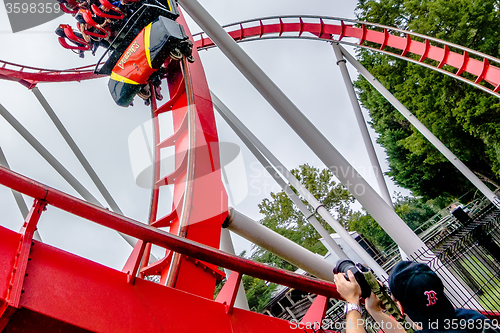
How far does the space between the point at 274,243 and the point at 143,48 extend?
7.51 feet

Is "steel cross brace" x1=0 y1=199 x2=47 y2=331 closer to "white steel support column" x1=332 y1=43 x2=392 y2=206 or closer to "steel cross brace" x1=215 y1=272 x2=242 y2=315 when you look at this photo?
"steel cross brace" x1=215 y1=272 x2=242 y2=315

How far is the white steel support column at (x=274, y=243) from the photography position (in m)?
3.17

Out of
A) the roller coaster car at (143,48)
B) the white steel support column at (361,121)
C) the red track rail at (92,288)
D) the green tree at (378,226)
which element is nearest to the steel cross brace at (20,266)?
the red track rail at (92,288)

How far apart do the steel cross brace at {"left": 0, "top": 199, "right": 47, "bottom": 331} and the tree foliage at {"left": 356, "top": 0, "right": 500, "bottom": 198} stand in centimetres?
1084

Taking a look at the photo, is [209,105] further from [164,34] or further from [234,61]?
[164,34]

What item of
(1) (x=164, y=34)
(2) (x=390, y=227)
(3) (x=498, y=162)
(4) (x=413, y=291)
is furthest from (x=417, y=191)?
(4) (x=413, y=291)

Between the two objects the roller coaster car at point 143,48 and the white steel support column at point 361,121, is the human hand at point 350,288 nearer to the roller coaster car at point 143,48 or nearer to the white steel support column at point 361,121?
the roller coaster car at point 143,48

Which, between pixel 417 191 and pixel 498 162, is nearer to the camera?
pixel 498 162

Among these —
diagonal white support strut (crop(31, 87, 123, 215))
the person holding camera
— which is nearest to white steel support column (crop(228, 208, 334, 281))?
the person holding camera

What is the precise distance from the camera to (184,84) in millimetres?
3395

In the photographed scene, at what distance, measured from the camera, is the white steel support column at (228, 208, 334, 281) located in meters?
3.17

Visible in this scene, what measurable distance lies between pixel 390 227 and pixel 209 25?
2319 millimetres

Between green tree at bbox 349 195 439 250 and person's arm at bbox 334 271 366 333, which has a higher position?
person's arm at bbox 334 271 366 333

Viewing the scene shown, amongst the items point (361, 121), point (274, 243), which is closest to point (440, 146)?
point (361, 121)
